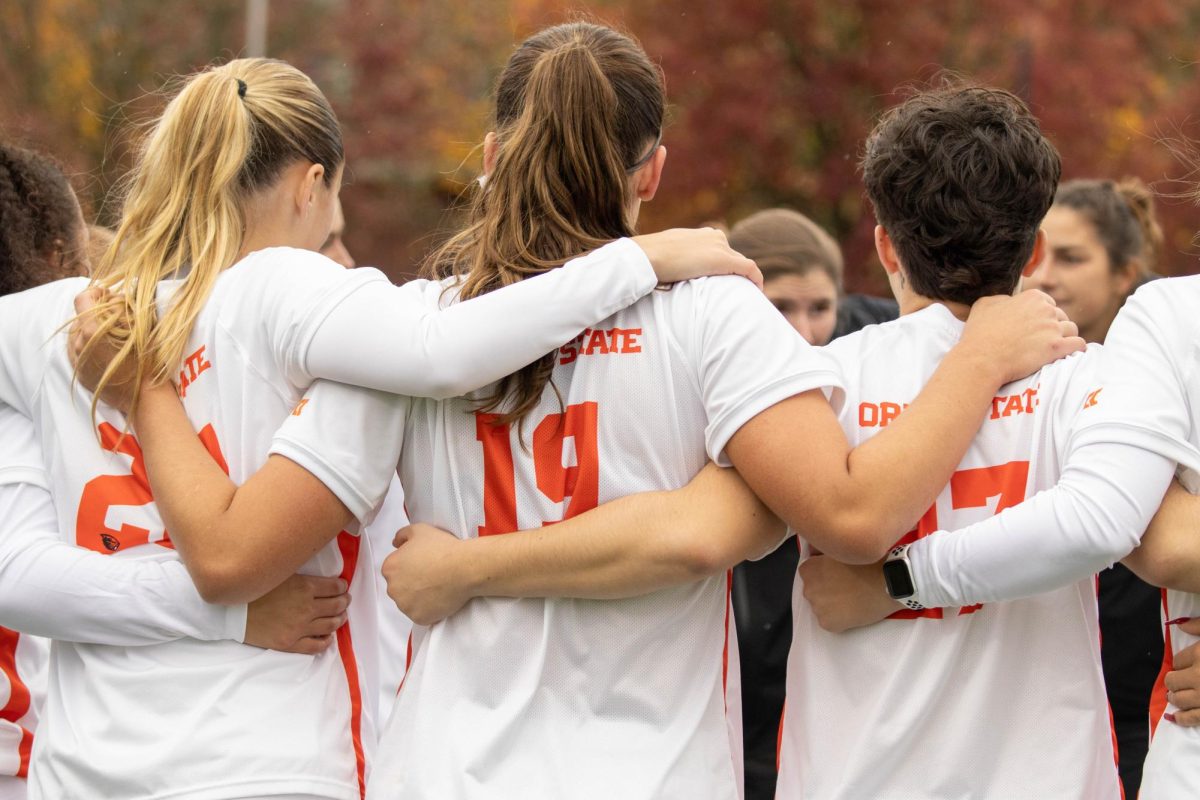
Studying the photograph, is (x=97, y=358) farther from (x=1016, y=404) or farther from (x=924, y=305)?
(x=1016, y=404)

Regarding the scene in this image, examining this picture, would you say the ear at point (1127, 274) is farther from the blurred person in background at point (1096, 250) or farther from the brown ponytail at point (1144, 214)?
the brown ponytail at point (1144, 214)

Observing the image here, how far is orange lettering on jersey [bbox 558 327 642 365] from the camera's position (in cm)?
254

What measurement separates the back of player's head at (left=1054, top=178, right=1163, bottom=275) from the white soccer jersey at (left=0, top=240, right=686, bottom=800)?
354 centimetres

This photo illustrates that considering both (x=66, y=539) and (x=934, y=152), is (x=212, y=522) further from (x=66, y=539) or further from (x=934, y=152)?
(x=934, y=152)

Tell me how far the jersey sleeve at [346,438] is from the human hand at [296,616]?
8.1 inches

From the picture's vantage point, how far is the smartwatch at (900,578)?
8.22 feet

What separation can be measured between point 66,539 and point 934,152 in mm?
1844

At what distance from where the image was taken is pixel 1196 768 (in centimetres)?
240

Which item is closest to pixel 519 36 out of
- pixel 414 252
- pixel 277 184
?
pixel 414 252

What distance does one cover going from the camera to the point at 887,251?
9.29 ft

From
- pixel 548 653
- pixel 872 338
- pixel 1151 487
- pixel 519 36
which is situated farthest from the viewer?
pixel 519 36

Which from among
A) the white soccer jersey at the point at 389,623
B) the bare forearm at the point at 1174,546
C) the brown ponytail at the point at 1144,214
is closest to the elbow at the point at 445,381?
the white soccer jersey at the point at 389,623

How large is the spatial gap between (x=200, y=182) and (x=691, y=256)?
101cm

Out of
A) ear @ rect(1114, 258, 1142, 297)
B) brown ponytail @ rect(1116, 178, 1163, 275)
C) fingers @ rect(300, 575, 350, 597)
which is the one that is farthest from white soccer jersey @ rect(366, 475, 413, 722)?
brown ponytail @ rect(1116, 178, 1163, 275)
